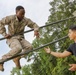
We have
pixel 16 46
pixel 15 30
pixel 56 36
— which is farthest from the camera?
pixel 56 36

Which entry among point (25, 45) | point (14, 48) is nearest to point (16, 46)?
point (14, 48)

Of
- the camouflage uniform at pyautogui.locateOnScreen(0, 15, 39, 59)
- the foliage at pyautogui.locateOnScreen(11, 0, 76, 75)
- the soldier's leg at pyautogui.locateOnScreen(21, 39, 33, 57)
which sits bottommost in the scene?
the foliage at pyautogui.locateOnScreen(11, 0, 76, 75)

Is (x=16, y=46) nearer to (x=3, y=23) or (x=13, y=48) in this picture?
(x=13, y=48)

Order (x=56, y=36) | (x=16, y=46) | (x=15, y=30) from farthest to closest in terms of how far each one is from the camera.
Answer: (x=56, y=36) → (x=15, y=30) → (x=16, y=46)

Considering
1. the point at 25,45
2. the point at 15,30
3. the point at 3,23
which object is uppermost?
the point at 3,23

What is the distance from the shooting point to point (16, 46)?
8492mm

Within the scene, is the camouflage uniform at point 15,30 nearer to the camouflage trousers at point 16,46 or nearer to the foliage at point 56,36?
the camouflage trousers at point 16,46

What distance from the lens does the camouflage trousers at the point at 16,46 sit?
27.6 feet

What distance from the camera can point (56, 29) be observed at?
39.1 meters

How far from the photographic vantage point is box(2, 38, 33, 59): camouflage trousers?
842 centimetres

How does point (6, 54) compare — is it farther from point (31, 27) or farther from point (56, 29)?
point (56, 29)

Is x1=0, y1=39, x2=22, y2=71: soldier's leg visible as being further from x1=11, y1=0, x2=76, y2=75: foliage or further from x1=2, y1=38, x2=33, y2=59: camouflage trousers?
x1=11, y1=0, x2=76, y2=75: foliage

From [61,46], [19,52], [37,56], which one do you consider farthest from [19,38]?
[37,56]

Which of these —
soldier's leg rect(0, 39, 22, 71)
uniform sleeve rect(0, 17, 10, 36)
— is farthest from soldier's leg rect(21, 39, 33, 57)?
uniform sleeve rect(0, 17, 10, 36)
